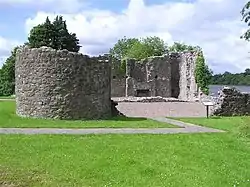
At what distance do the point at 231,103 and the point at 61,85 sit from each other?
1100cm

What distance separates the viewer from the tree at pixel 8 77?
61.2 metres

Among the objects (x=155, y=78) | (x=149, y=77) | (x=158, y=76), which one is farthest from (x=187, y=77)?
(x=149, y=77)

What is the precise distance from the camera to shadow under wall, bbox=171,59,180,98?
4788cm

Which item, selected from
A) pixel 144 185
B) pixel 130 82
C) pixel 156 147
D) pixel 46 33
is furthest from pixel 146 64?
pixel 144 185

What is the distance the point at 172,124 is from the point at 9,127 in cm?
659

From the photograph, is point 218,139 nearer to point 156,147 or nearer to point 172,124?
point 156,147

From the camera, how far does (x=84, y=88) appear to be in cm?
2206

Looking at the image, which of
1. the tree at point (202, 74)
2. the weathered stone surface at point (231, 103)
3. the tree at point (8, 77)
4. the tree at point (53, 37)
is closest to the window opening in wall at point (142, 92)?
the tree at point (202, 74)

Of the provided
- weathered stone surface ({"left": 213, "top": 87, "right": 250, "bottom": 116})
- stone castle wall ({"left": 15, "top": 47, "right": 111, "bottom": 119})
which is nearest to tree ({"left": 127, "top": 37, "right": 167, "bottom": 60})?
weathered stone surface ({"left": 213, "top": 87, "right": 250, "bottom": 116})

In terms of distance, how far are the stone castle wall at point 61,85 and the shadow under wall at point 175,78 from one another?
2573 cm

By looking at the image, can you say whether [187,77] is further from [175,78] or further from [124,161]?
[124,161]

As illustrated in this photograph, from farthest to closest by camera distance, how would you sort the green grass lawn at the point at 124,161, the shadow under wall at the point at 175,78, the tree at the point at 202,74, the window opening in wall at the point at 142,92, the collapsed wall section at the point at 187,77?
the window opening in wall at the point at 142,92
the shadow under wall at the point at 175,78
the collapsed wall section at the point at 187,77
the tree at the point at 202,74
the green grass lawn at the point at 124,161

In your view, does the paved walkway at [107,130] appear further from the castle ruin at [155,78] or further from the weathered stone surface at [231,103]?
the castle ruin at [155,78]

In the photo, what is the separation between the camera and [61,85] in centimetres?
2164
